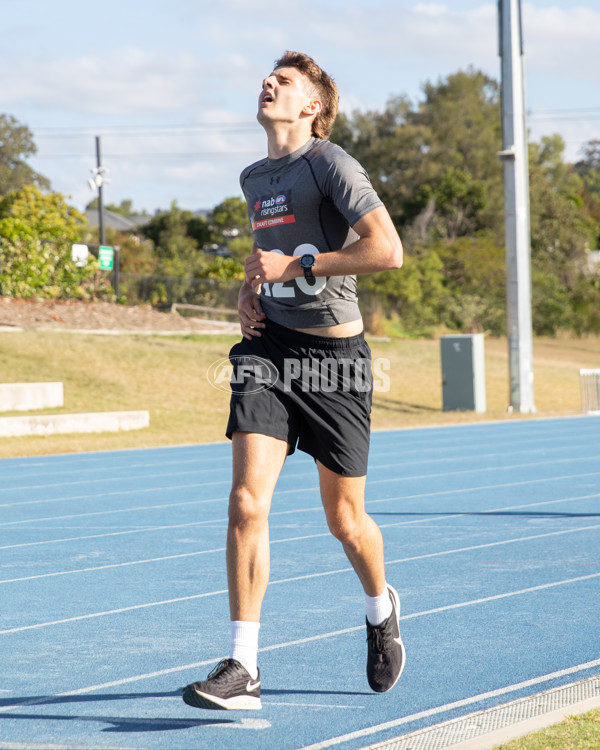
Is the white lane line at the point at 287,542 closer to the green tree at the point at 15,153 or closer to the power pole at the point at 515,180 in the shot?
the power pole at the point at 515,180

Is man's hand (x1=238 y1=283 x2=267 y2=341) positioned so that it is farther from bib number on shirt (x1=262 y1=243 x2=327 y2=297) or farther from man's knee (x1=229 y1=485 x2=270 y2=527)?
man's knee (x1=229 y1=485 x2=270 y2=527)

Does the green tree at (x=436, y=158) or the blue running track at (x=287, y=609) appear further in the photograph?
the green tree at (x=436, y=158)

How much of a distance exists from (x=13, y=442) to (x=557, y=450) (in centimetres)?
789

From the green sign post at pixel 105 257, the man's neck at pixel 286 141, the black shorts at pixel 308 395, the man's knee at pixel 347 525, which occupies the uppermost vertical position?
the green sign post at pixel 105 257

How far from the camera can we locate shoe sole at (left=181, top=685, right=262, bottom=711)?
140 inches

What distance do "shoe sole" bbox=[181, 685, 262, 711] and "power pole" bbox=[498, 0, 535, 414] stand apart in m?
19.4

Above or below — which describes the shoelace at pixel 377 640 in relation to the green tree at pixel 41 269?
below

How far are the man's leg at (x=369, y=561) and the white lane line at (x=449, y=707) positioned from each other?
0.24m

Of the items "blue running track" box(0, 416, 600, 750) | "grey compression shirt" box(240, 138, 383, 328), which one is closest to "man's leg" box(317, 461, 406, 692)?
"blue running track" box(0, 416, 600, 750)

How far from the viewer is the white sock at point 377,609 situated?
4.05 metres

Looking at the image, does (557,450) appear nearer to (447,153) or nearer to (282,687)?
(282,687)

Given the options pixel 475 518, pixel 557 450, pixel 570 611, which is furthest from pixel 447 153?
pixel 570 611

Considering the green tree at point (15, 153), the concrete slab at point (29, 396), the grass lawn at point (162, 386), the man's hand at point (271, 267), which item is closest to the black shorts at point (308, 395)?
the man's hand at point (271, 267)

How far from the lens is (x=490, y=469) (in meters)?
13.1
